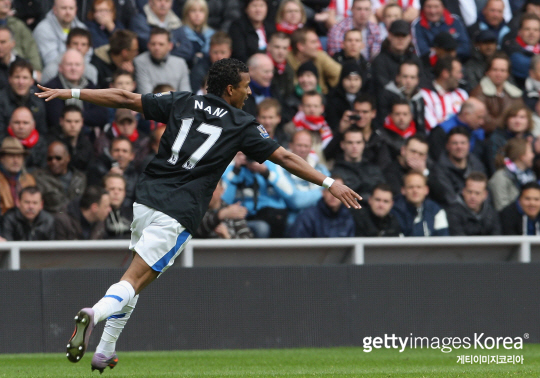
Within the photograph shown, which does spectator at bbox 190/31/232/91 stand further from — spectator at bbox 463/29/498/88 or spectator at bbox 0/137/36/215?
spectator at bbox 463/29/498/88

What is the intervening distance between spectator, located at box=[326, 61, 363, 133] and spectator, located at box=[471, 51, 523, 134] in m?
1.75

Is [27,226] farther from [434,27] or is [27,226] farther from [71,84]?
[434,27]

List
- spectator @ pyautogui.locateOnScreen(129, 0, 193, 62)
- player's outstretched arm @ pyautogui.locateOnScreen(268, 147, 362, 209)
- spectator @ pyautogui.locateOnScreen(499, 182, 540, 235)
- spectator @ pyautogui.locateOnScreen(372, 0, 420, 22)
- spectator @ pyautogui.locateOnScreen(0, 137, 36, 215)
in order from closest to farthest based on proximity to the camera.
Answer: player's outstretched arm @ pyautogui.locateOnScreen(268, 147, 362, 209) → spectator @ pyautogui.locateOnScreen(0, 137, 36, 215) → spectator @ pyautogui.locateOnScreen(499, 182, 540, 235) → spectator @ pyautogui.locateOnScreen(129, 0, 193, 62) → spectator @ pyautogui.locateOnScreen(372, 0, 420, 22)

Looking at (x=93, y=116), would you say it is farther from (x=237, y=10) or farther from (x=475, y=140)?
(x=475, y=140)

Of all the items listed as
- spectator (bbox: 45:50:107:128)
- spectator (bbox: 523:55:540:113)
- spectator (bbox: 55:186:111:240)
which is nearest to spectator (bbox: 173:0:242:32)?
spectator (bbox: 45:50:107:128)

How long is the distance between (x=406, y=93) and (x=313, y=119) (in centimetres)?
141

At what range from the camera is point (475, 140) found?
12.2 meters

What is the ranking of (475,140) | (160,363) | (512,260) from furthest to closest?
(475,140), (512,260), (160,363)

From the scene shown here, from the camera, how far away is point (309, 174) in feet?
21.3

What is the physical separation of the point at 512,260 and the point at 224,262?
3.26 meters

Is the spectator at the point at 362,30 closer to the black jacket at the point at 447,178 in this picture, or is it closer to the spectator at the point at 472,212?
the black jacket at the point at 447,178

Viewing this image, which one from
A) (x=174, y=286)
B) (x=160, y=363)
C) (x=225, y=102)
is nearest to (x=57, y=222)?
(x=174, y=286)

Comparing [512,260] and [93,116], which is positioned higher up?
[93,116]

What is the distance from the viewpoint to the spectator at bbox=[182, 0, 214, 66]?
12141 millimetres
